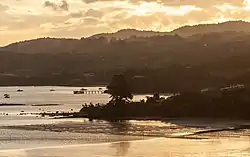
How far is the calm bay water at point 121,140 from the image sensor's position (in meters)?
62.0

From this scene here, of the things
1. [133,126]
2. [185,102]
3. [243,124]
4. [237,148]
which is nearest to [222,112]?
[185,102]

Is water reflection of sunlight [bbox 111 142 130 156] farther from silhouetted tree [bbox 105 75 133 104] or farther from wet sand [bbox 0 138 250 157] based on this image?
silhouetted tree [bbox 105 75 133 104]

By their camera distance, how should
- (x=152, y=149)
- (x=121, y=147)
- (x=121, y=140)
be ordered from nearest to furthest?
(x=152, y=149) → (x=121, y=147) → (x=121, y=140)

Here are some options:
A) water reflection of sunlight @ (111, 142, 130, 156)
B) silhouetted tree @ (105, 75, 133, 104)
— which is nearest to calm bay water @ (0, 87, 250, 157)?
water reflection of sunlight @ (111, 142, 130, 156)

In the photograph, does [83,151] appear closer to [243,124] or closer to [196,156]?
[196,156]

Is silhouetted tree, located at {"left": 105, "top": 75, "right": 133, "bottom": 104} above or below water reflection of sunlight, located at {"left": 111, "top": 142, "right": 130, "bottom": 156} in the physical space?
above

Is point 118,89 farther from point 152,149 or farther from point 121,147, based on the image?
point 152,149

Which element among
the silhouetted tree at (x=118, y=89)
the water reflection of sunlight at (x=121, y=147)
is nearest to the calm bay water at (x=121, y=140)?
the water reflection of sunlight at (x=121, y=147)

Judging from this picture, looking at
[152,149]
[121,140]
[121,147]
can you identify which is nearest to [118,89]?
[121,140]

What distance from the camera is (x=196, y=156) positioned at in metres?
58.7

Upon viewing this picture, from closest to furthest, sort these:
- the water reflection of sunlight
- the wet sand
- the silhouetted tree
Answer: the wet sand
the water reflection of sunlight
the silhouetted tree

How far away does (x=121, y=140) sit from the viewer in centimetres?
7581

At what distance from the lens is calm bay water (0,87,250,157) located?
62.0m

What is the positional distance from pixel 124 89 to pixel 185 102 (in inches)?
483
